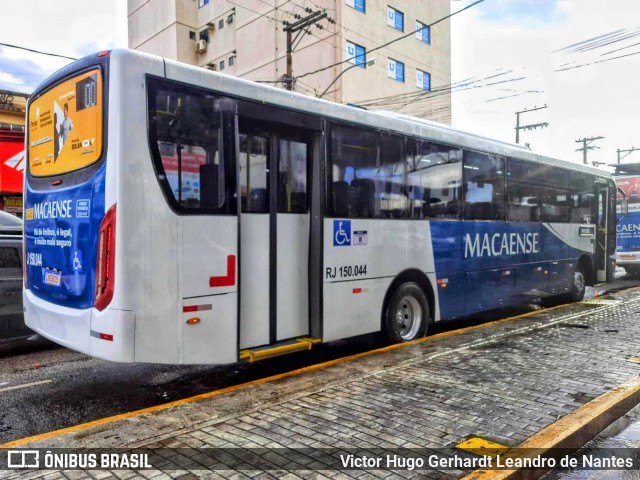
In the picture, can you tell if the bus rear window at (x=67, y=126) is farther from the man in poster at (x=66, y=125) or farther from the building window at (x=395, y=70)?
the building window at (x=395, y=70)

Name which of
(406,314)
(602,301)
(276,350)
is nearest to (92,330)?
(276,350)

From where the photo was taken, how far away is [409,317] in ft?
25.3

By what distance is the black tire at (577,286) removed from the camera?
11.6 m

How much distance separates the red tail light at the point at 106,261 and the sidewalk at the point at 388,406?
107 cm

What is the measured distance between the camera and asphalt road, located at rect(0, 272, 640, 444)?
4977mm

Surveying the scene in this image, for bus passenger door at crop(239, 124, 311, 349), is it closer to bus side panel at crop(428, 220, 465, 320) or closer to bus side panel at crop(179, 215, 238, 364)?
bus side panel at crop(179, 215, 238, 364)

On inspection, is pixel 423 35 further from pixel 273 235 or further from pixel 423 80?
pixel 273 235

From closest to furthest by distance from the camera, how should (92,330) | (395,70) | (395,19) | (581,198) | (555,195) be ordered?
(92,330), (555,195), (581,198), (395,70), (395,19)

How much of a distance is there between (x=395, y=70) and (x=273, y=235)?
28.2 m

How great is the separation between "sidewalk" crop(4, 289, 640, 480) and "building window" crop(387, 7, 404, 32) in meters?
28.5

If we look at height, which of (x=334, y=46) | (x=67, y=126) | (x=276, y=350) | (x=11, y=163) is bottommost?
(x=276, y=350)

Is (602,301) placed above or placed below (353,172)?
below

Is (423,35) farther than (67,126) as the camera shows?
Yes

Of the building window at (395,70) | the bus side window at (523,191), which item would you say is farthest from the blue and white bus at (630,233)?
the building window at (395,70)
